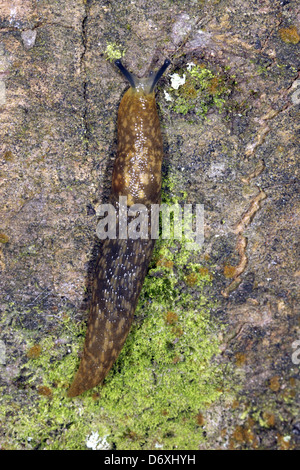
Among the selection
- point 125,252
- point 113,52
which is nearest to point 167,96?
point 113,52

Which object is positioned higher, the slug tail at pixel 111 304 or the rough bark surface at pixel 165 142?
the rough bark surface at pixel 165 142

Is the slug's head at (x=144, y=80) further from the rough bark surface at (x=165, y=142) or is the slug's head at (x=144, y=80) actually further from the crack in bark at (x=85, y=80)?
the crack in bark at (x=85, y=80)

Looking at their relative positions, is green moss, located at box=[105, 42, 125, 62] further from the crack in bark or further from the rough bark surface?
the crack in bark

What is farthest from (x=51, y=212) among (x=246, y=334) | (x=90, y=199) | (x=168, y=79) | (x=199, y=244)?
(x=246, y=334)

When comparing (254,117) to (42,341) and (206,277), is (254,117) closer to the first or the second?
(206,277)

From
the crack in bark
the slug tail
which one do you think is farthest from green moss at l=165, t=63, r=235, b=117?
the slug tail

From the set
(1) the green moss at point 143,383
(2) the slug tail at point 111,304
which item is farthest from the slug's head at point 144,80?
(1) the green moss at point 143,383

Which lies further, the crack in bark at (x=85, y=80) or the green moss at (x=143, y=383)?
the crack in bark at (x=85, y=80)
